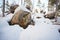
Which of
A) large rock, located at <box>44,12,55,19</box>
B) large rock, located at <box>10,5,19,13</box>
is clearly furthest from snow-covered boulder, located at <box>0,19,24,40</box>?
large rock, located at <box>44,12,55,19</box>

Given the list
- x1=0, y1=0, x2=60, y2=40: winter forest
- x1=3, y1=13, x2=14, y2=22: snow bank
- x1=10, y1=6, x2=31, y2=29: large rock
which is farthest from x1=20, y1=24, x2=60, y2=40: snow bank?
x1=3, y1=13, x2=14, y2=22: snow bank

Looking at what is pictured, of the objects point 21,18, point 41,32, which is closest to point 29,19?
point 21,18

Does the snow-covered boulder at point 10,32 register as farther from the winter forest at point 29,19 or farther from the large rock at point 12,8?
the large rock at point 12,8

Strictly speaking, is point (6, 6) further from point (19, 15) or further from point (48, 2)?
point (48, 2)

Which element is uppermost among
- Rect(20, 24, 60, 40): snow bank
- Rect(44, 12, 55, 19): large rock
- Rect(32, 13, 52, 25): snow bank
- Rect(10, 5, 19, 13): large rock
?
Rect(10, 5, 19, 13): large rock

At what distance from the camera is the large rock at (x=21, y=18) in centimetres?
135

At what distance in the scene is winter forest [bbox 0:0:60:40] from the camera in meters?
1.32

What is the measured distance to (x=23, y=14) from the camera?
1.37 metres

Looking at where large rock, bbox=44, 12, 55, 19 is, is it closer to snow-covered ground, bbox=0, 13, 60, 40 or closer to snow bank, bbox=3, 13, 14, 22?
snow-covered ground, bbox=0, 13, 60, 40

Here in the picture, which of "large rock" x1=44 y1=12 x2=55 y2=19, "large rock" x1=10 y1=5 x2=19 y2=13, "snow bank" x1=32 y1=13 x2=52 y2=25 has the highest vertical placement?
"large rock" x1=10 y1=5 x2=19 y2=13

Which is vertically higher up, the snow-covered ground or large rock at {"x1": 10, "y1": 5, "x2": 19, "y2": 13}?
large rock at {"x1": 10, "y1": 5, "x2": 19, "y2": 13}

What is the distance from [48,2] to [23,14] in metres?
0.38

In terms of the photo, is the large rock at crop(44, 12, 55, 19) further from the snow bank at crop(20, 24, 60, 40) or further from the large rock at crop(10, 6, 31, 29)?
the large rock at crop(10, 6, 31, 29)

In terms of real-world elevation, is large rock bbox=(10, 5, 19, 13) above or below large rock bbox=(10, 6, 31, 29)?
above
